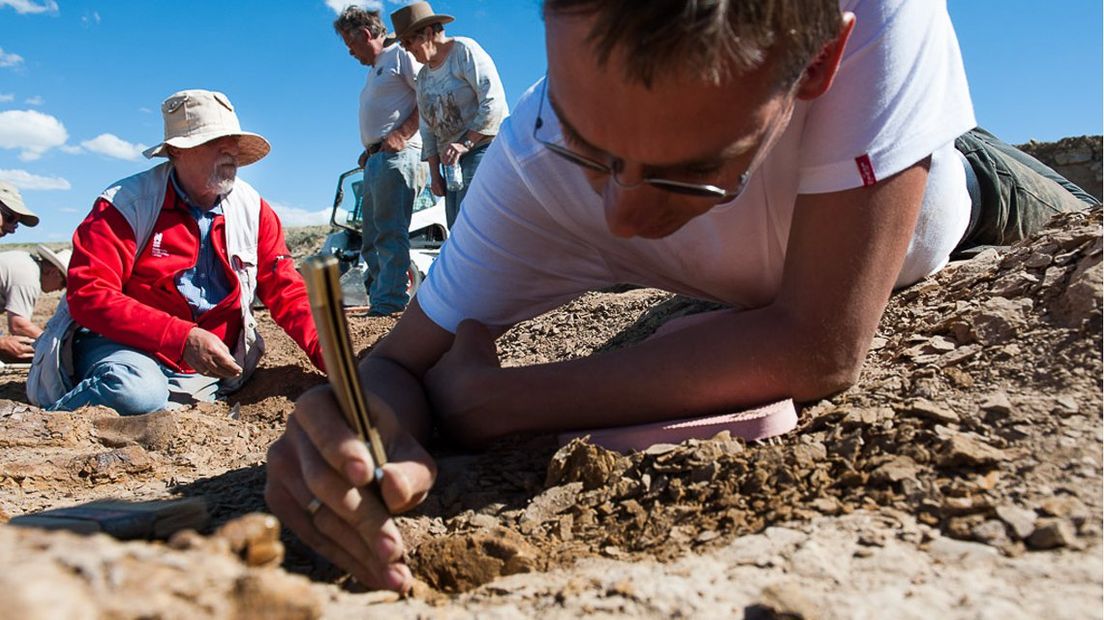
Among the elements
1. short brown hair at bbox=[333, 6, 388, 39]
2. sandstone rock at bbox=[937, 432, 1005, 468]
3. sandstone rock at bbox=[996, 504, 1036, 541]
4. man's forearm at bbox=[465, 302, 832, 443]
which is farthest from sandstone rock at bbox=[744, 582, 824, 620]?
short brown hair at bbox=[333, 6, 388, 39]

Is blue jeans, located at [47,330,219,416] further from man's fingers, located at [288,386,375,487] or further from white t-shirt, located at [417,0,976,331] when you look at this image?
man's fingers, located at [288,386,375,487]

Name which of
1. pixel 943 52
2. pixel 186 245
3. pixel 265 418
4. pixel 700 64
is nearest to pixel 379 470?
pixel 700 64

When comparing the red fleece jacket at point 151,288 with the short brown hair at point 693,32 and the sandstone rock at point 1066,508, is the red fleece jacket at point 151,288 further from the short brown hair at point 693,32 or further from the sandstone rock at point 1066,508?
the sandstone rock at point 1066,508

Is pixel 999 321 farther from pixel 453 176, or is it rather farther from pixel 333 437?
pixel 453 176

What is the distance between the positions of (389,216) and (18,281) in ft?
9.28

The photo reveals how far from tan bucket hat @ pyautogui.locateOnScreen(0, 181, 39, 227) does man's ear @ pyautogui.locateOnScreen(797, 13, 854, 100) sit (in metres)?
5.81

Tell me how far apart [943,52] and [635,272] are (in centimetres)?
87

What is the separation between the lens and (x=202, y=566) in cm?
89

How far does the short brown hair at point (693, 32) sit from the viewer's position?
1.10 meters

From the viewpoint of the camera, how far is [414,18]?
5.12 meters

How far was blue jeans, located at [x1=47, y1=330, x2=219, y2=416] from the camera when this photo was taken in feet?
11.4

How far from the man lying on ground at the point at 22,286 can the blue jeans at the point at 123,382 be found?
2505 mm

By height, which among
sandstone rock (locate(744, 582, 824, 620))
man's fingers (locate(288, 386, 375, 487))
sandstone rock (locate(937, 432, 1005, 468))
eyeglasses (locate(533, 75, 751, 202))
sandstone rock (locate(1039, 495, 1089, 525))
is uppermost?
eyeglasses (locate(533, 75, 751, 202))

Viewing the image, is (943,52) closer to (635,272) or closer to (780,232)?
(780,232)
